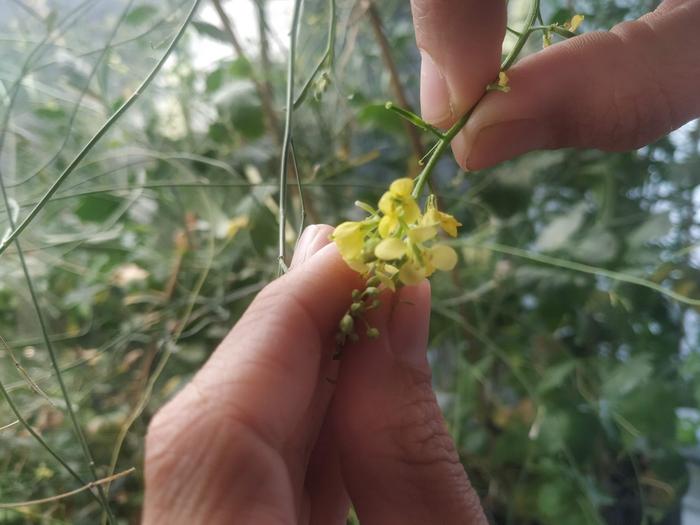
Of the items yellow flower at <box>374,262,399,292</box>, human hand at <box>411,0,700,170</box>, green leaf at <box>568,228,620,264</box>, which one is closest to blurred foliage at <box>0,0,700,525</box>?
green leaf at <box>568,228,620,264</box>

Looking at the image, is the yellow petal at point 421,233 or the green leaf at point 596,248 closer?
the yellow petal at point 421,233

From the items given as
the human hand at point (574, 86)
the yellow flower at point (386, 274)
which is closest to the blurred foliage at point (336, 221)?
the human hand at point (574, 86)

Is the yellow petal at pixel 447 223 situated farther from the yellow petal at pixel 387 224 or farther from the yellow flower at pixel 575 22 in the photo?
the yellow flower at pixel 575 22

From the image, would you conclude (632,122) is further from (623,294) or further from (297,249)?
(623,294)

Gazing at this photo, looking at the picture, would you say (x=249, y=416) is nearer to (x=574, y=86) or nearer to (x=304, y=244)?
(x=304, y=244)

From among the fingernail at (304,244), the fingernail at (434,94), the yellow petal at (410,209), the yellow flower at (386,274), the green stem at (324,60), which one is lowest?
the fingernail at (304,244)

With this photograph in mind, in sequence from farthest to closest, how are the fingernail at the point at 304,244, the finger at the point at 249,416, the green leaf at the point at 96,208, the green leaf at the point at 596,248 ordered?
the green leaf at the point at 96,208
the green leaf at the point at 596,248
the fingernail at the point at 304,244
the finger at the point at 249,416

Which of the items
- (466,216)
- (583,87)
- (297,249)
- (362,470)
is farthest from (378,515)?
(466,216)
